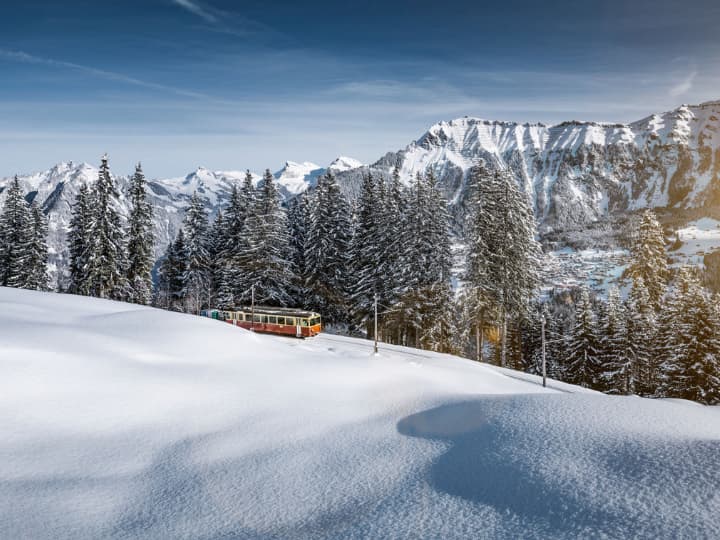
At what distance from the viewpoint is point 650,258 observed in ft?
152

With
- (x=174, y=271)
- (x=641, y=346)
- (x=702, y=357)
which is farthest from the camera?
(x=174, y=271)

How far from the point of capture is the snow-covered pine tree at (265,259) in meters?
42.7

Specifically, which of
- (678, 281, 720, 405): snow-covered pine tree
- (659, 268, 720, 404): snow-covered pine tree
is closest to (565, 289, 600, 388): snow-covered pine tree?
(659, 268, 720, 404): snow-covered pine tree

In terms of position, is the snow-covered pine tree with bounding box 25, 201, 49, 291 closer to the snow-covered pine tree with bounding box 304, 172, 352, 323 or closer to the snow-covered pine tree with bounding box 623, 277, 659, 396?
the snow-covered pine tree with bounding box 304, 172, 352, 323

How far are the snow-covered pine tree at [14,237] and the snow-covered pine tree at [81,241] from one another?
3.95 meters

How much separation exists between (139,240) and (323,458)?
44.5 metres

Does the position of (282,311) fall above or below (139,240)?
below

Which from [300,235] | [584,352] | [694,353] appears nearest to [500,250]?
[584,352]

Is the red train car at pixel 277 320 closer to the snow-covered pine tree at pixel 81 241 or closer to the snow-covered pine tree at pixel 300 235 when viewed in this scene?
the snow-covered pine tree at pixel 300 235

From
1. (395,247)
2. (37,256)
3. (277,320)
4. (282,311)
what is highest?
(395,247)

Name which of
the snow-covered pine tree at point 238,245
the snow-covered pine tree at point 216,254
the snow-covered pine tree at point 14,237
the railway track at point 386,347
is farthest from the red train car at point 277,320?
the snow-covered pine tree at point 14,237

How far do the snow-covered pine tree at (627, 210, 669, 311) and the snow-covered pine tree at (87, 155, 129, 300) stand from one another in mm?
51760

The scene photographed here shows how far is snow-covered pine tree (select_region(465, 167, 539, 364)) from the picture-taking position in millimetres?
35906

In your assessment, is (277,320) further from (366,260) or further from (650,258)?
(650,258)
